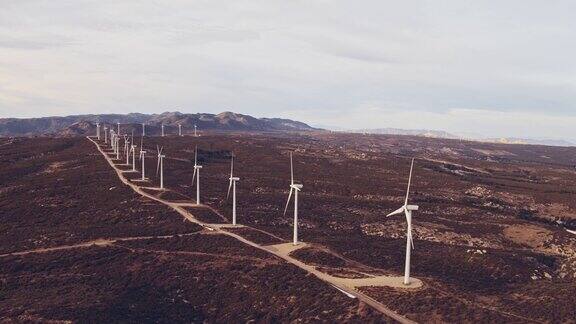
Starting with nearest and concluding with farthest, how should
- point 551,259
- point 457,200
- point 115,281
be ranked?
point 115,281, point 551,259, point 457,200

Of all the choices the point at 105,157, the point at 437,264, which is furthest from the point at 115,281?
the point at 105,157

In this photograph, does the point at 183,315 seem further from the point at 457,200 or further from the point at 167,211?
the point at 457,200

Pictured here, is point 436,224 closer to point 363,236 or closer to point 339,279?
point 363,236

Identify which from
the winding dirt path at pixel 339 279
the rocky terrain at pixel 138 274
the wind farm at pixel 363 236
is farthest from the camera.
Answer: the wind farm at pixel 363 236

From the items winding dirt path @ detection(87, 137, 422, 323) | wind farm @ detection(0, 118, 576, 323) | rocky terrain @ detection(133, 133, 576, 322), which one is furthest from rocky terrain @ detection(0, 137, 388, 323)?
rocky terrain @ detection(133, 133, 576, 322)

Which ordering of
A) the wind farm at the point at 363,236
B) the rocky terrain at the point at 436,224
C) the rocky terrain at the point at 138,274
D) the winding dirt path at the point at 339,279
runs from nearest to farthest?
the winding dirt path at the point at 339,279 < the rocky terrain at the point at 138,274 < the wind farm at the point at 363,236 < the rocky terrain at the point at 436,224

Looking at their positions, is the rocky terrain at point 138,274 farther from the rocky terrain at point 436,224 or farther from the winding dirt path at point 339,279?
the rocky terrain at point 436,224

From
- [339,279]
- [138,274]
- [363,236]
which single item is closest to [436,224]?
[363,236]

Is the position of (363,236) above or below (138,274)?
above

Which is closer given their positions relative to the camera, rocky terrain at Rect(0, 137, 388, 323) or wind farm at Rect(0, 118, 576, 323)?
rocky terrain at Rect(0, 137, 388, 323)

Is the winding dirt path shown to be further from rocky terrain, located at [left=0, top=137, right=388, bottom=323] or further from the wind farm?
rocky terrain, located at [left=0, top=137, right=388, bottom=323]

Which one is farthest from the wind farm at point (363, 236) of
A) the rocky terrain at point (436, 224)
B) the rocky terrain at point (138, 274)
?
the rocky terrain at point (138, 274)
